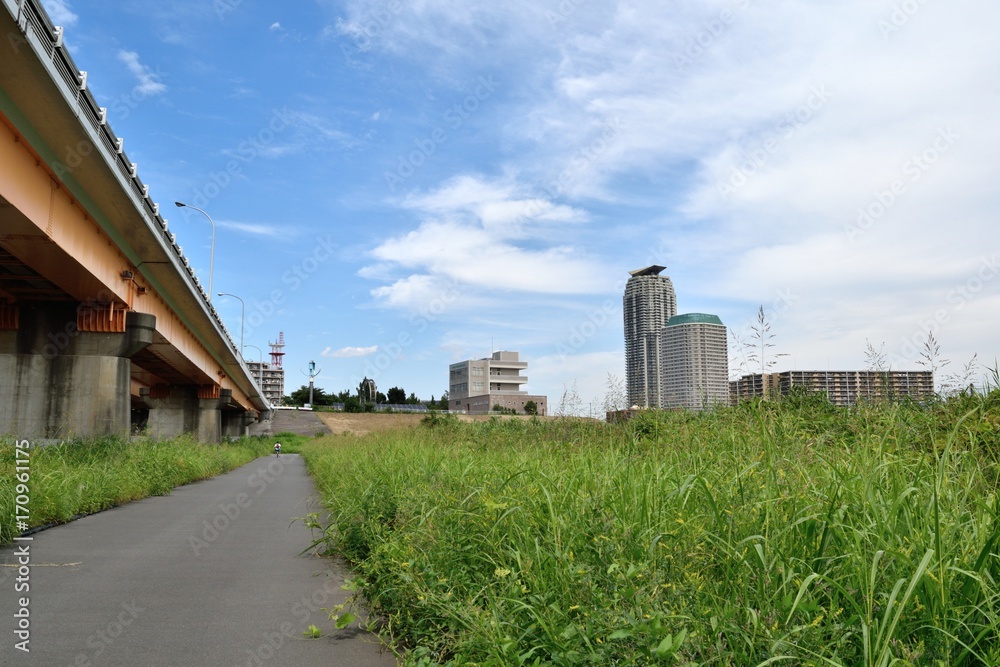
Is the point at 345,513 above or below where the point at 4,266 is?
below

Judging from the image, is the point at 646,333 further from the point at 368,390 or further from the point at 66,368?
the point at 368,390

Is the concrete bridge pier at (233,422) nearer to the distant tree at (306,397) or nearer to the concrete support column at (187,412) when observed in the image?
the concrete support column at (187,412)

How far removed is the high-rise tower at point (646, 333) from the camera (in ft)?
39.6

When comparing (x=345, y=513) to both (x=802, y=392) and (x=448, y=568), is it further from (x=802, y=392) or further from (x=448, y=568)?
(x=802, y=392)

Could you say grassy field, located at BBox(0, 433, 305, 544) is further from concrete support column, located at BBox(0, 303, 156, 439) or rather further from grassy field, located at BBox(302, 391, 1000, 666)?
grassy field, located at BBox(302, 391, 1000, 666)

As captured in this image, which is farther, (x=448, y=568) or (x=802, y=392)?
(x=802, y=392)

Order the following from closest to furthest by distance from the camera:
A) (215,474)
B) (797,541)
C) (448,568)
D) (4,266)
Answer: (797,541)
(448,568)
(4,266)
(215,474)

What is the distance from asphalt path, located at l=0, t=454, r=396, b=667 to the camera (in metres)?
4.67

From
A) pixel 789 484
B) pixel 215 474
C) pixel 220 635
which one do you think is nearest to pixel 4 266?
pixel 215 474

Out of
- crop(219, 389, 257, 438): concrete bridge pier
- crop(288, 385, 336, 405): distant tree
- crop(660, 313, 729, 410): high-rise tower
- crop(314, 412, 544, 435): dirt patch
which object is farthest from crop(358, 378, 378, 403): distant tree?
crop(660, 313, 729, 410): high-rise tower

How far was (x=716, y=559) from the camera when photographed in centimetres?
376

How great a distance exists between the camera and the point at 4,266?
17891 mm

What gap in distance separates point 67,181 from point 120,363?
7842 millimetres

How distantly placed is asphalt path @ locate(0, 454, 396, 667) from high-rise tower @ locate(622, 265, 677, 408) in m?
5.79
